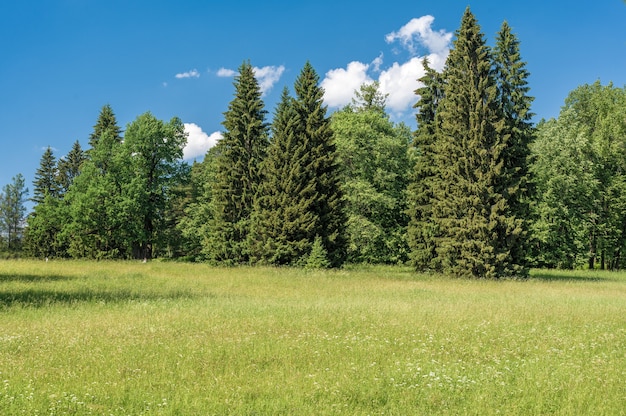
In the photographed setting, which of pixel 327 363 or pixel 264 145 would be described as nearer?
pixel 327 363

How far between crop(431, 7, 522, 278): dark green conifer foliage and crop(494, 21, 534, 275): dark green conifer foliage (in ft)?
2.65

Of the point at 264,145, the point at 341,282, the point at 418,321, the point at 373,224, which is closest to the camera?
the point at 418,321

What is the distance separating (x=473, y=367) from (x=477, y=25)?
31.5 metres

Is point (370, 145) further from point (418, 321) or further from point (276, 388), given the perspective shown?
point (276, 388)

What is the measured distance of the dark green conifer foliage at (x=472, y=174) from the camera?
3067 cm

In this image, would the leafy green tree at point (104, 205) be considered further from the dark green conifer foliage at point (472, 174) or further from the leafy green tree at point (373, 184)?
the dark green conifer foliage at point (472, 174)

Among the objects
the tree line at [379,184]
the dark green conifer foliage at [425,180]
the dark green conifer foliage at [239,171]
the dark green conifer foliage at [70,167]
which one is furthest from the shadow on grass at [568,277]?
the dark green conifer foliage at [70,167]

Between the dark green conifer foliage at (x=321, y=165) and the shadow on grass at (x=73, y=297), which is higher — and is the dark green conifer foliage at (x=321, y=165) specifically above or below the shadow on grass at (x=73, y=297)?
above

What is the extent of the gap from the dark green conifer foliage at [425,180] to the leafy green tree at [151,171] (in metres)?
25.6

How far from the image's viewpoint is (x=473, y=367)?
339 inches

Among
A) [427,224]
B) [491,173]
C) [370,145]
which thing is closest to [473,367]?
[491,173]

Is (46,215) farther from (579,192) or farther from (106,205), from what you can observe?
(579,192)

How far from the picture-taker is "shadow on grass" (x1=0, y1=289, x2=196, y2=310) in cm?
1591

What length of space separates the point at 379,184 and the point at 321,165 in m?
10.4
